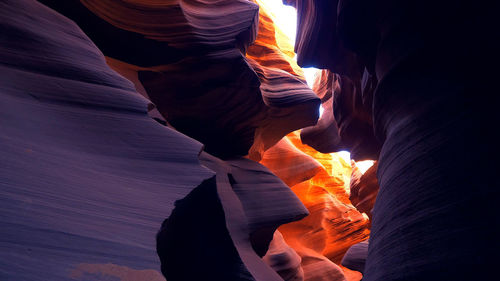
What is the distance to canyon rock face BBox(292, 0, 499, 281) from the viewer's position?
164cm

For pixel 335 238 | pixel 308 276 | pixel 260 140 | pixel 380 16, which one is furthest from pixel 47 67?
pixel 335 238

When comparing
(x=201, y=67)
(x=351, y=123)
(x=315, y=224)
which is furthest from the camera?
(x=315, y=224)

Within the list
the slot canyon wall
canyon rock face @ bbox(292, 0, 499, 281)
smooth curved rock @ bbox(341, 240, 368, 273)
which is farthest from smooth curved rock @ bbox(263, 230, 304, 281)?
canyon rock face @ bbox(292, 0, 499, 281)

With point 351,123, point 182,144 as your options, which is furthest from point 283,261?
point 182,144

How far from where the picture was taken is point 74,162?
5.39 ft

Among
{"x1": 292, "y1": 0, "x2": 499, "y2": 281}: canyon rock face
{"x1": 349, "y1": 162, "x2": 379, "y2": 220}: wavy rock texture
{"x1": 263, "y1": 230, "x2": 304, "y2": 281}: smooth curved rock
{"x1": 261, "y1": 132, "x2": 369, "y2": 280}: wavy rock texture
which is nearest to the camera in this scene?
{"x1": 292, "y1": 0, "x2": 499, "y2": 281}: canyon rock face

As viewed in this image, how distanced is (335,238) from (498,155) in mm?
11808

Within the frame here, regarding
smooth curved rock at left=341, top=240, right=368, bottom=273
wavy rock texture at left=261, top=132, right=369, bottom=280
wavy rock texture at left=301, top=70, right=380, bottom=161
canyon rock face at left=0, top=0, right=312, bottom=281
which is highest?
canyon rock face at left=0, top=0, right=312, bottom=281

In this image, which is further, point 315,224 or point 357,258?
point 315,224

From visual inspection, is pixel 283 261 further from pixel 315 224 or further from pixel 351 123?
pixel 315 224

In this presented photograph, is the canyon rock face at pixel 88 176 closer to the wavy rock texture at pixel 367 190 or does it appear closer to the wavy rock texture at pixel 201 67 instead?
the wavy rock texture at pixel 201 67

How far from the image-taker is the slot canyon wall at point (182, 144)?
1.30 metres

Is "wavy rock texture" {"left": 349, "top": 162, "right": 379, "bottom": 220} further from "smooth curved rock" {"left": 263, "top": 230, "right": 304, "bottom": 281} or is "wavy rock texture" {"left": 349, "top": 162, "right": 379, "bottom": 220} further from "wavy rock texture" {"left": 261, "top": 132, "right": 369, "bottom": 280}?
"smooth curved rock" {"left": 263, "top": 230, "right": 304, "bottom": 281}

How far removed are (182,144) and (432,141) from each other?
5.68 feet
